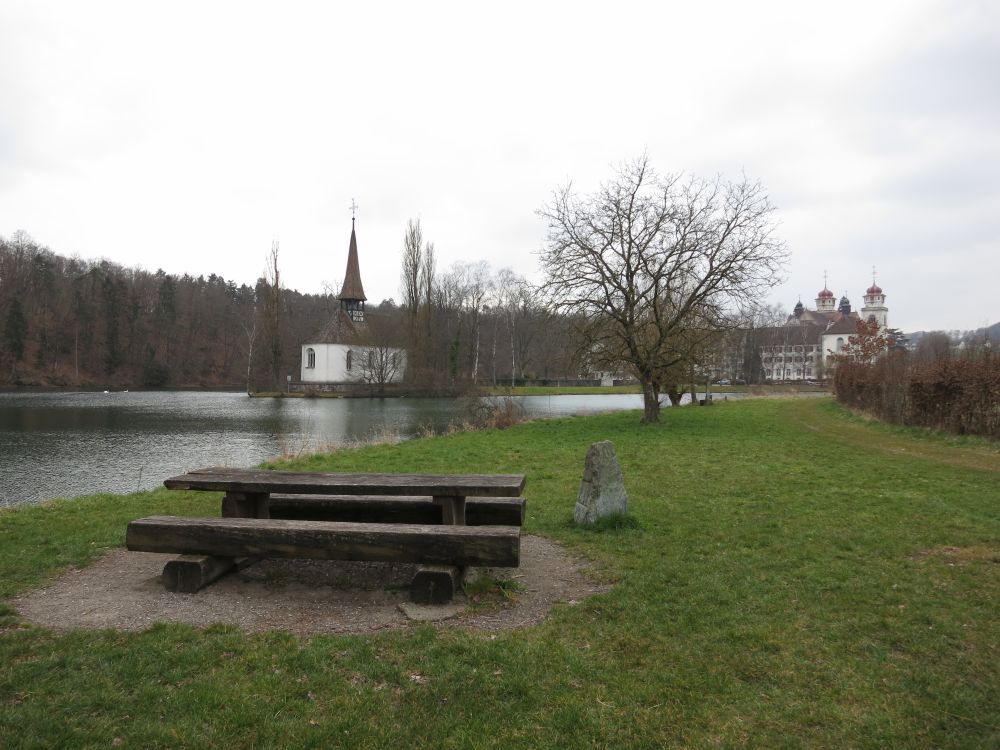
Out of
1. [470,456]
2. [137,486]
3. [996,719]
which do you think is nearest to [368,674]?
[996,719]

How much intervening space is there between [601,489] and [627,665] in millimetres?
3415

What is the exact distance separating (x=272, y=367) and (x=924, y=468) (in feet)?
197

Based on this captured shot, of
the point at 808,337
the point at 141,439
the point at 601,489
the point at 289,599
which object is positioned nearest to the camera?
the point at 289,599

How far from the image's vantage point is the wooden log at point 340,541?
14.8 feet

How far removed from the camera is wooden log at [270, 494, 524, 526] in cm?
591

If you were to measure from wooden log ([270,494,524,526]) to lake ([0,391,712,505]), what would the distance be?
8.89 metres

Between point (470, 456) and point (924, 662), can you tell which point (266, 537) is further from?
point (470, 456)

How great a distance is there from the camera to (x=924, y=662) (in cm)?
362

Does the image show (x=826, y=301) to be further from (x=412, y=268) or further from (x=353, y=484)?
(x=353, y=484)

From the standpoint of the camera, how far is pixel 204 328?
87250mm

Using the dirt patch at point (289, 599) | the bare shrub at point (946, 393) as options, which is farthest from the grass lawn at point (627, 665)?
the bare shrub at point (946, 393)

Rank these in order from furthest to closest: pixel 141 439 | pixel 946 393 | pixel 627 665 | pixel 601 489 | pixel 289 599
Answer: pixel 141 439, pixel 946 393, pixel 601 489, pixel 289 599, pixel 627 665

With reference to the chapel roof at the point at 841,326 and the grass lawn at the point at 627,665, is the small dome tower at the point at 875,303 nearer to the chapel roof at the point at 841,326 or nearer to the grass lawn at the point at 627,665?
the chapel roof at the point at 841,326

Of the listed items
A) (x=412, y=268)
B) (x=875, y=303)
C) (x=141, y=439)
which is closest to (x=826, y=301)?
(x=875, y=303)
